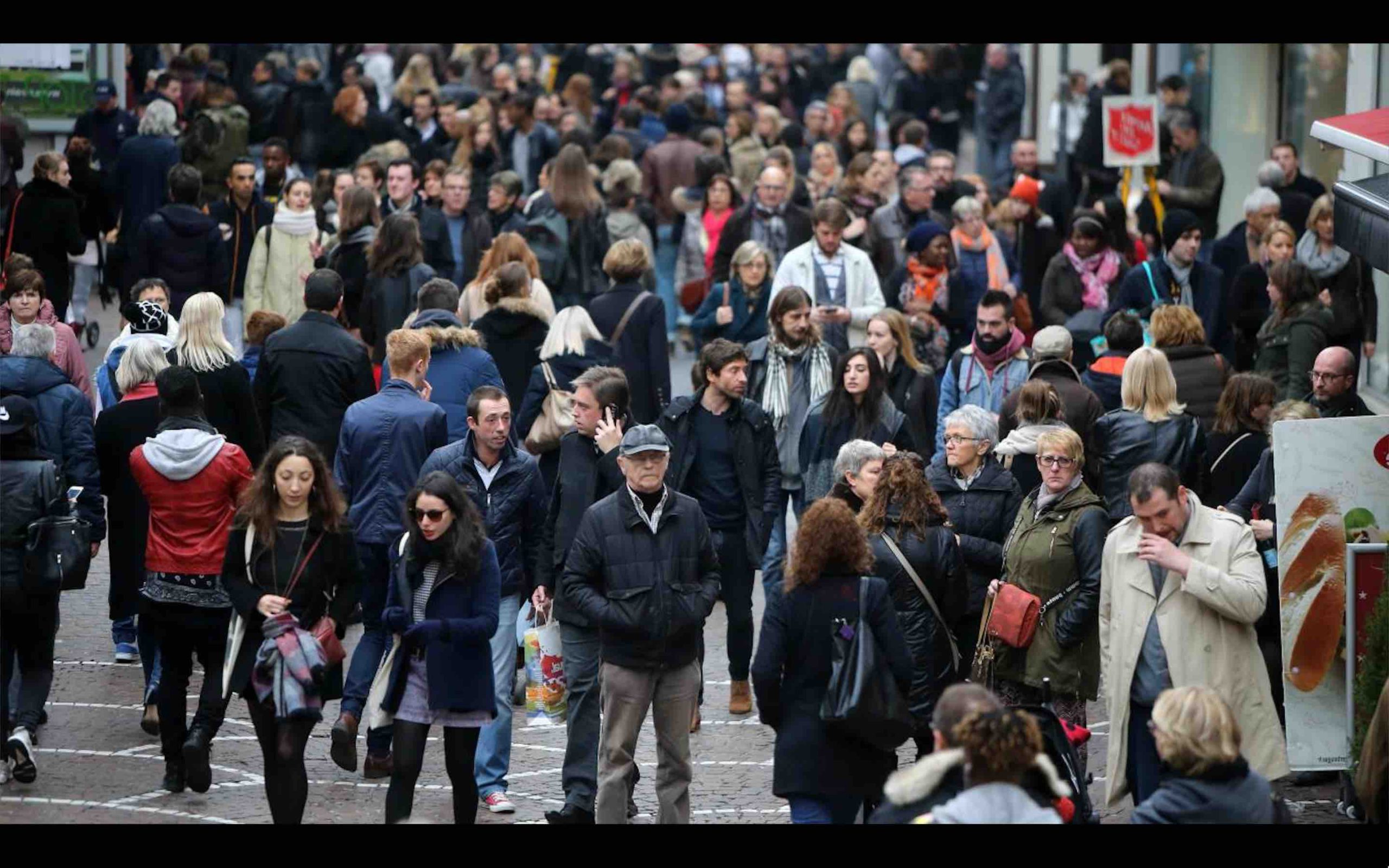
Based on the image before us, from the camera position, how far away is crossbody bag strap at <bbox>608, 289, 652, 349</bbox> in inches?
505

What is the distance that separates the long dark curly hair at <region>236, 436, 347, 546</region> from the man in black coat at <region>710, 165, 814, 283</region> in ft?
24.9

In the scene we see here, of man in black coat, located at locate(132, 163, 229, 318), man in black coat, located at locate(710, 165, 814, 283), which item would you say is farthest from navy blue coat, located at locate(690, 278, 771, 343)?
man in black coat, located at locate(132, 163, 229, 318)

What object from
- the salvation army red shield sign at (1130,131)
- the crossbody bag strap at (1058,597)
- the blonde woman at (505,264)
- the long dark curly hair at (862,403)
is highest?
the salvation army red shield sign at (1130,131)

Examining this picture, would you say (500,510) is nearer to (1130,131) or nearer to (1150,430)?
(1150,430)

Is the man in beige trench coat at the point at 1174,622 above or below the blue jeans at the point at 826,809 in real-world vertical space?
above

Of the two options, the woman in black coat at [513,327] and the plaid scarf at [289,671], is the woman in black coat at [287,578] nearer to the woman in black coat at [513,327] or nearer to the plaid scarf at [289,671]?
the plaid scarf at [289,671]

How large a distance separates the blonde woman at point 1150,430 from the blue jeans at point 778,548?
1621 mm

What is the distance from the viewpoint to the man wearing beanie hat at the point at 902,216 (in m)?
16.1

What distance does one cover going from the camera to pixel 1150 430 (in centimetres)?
1041

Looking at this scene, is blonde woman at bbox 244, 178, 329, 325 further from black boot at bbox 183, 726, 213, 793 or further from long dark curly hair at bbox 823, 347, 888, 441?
black boot at bbox 183, 726, 213, 793

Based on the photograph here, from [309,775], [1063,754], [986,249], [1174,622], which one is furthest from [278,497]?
[986,249]

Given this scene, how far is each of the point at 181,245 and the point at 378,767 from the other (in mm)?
6103

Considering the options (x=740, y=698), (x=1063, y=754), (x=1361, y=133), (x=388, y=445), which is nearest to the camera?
(x=1063, y=754)

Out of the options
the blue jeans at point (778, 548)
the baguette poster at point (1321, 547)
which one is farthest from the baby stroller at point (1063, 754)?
the blue jeans at point (778, 548)
